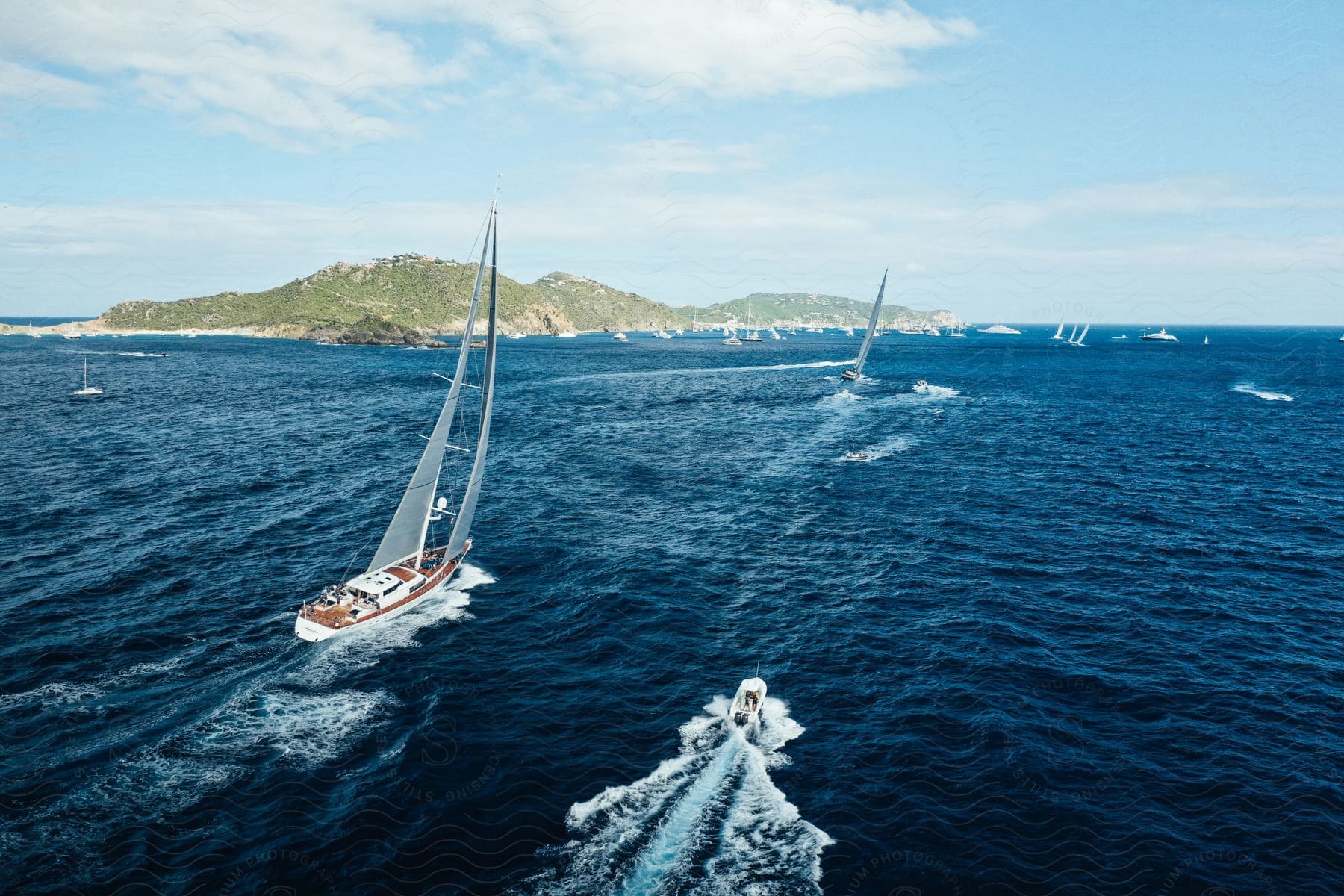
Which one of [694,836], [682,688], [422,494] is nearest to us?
[694,836]

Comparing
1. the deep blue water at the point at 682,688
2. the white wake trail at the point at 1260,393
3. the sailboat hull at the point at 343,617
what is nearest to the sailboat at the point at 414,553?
the sailboat hull at the point at 343,617

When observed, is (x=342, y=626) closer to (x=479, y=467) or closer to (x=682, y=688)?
(x=479, y=467)

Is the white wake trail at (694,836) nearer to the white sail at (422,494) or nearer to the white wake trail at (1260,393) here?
the white sail at (422,494)

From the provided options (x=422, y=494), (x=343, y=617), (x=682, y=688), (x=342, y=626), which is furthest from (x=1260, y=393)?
(x=342, y=626)

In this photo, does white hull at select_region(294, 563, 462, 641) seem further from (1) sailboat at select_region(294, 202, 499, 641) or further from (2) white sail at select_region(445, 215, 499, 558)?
(2) white sail at select_region(445, 215, 499, 558)

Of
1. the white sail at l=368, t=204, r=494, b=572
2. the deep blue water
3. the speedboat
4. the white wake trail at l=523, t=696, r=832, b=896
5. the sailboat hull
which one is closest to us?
the white wake trail at l=523, t=696, r=832, b=896

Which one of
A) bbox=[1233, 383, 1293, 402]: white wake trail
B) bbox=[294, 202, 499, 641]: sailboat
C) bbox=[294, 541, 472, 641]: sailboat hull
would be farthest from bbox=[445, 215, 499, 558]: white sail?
bbox=[1233, 383, 1293, 402]: white wake trail
